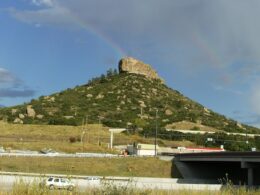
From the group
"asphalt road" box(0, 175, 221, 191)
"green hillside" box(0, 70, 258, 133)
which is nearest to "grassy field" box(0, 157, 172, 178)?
"asphalt road" box(0, 175, 221, 191)

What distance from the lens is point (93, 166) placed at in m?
89.8

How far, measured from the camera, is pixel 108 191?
16.3 metres

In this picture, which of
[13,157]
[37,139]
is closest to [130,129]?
[37,139]

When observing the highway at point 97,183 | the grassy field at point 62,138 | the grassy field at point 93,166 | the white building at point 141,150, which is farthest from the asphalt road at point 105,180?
the grassy field at point 62,138

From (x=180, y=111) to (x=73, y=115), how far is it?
42682 mm

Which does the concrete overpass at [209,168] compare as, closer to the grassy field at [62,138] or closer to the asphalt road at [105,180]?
the grassy field at [62,138]

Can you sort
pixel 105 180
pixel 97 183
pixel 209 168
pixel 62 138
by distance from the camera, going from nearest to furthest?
1. pixel 105 180
2. pixel 97 183
3. pixel 209 168
4. pixel 62 138

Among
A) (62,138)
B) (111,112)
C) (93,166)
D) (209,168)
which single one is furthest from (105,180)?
(111,112)

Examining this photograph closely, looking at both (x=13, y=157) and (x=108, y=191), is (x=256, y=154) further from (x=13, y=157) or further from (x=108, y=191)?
(x=108, y=191)

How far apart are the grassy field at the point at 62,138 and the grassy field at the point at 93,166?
22.5 meters

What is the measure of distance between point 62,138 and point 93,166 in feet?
134

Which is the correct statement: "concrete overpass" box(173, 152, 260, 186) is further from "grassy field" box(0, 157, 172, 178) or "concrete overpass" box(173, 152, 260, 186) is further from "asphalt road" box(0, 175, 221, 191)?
"asphalt road" box(0, 175, 221, 191)

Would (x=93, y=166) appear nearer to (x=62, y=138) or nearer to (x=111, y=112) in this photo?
(x=62, y=138)

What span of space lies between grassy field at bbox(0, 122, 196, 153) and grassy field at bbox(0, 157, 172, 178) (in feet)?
74.0
